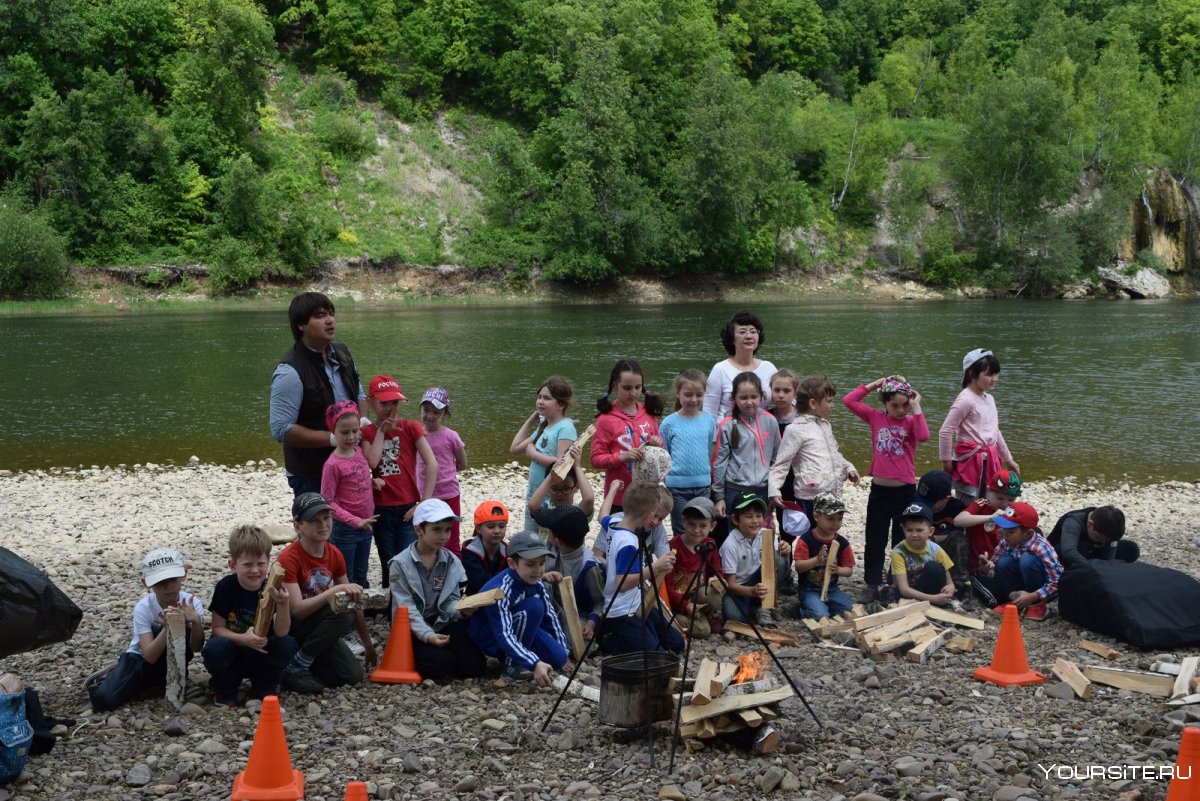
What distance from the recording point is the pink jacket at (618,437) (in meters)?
7.61

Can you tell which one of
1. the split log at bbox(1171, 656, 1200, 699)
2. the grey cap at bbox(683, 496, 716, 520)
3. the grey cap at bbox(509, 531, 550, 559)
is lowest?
the split log at bbox(1171, 656, 1200, 699)

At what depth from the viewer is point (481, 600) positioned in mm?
6086

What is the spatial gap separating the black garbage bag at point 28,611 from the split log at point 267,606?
3.12 ft

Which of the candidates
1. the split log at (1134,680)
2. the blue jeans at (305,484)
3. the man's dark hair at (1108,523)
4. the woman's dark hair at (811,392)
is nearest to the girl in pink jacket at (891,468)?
the woman's dark hair at (811,392)

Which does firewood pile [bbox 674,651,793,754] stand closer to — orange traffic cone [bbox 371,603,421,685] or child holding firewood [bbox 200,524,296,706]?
orange traffic cone [bbox 371,603,421,685]

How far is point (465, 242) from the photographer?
177 feet

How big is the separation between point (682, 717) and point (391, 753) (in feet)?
4.73

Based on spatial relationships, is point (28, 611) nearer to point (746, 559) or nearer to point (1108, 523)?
point (746, 559)

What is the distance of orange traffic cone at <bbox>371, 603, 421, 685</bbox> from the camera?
19.9 feet

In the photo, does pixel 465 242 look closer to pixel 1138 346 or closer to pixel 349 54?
pixel 349 54

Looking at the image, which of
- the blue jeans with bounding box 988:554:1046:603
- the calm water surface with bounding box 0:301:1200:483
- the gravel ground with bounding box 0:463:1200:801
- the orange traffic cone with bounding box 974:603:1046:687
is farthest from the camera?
the calm water surface with bounding box 0:301:1200:483

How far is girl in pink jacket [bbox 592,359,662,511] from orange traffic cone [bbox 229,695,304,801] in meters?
3.49

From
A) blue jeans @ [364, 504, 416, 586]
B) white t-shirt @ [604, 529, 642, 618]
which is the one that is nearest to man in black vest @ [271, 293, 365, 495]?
blue jeans @ [364, 504, 416, 586]

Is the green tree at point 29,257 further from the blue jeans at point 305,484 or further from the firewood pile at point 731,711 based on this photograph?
the firewood pile at point 731,711
